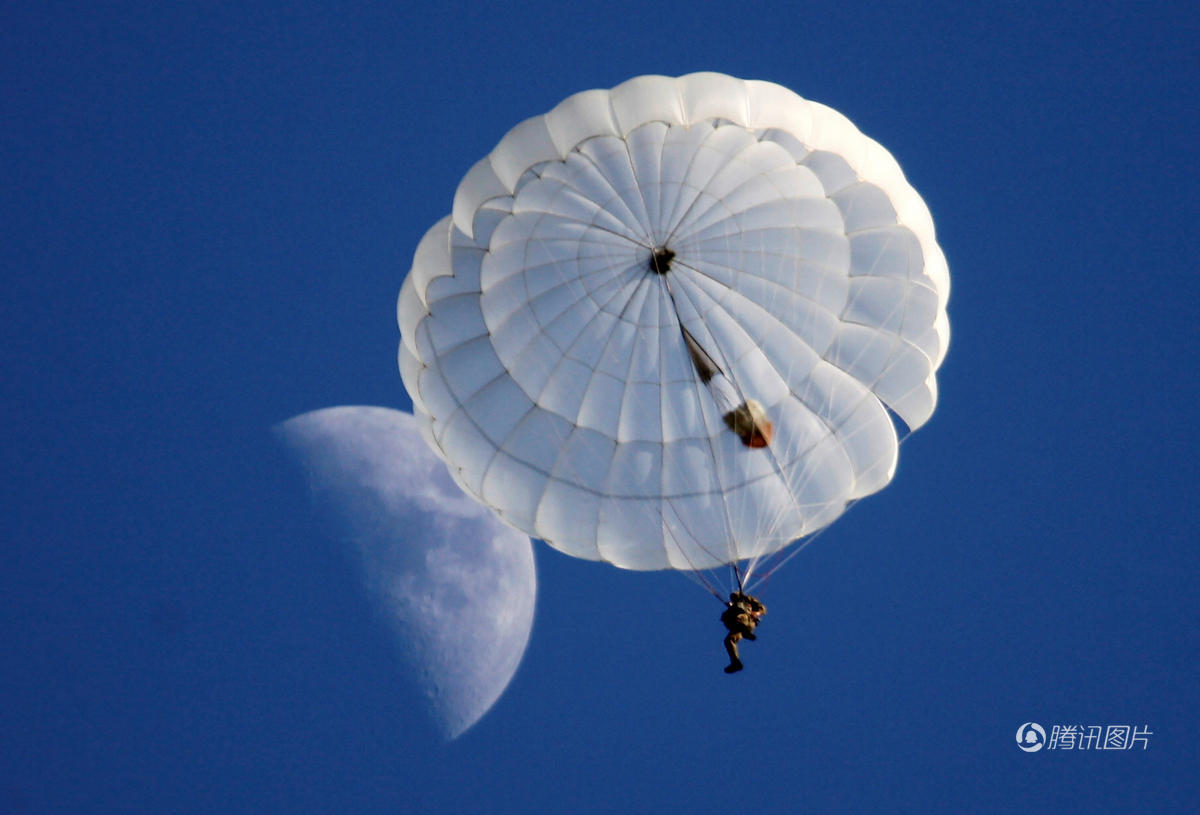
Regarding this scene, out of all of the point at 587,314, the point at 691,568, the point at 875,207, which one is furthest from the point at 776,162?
the point at 691,568

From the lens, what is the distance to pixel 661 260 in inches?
666

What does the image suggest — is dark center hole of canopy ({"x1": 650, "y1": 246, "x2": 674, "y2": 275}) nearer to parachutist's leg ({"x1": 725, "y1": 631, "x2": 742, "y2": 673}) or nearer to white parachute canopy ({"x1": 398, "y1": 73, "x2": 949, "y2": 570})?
white parachute canopy ({"x1": 398, "y1": 73, "x2": 949, "y2": 570})

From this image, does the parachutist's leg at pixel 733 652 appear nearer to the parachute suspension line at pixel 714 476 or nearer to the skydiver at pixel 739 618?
the skydiver at pixel 739 618

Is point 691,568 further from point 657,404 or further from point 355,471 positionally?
point 355,471

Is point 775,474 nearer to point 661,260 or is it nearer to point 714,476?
point 714,476

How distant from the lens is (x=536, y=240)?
17141mm

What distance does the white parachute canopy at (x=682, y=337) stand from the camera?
1686cm

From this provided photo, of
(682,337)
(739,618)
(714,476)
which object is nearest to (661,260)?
(682,337)

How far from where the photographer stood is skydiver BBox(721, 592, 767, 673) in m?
17.5

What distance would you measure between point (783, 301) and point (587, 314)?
270 cm

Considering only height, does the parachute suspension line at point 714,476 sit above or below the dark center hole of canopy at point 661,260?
below

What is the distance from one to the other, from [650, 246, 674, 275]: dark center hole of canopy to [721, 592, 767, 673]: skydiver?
4.59 m

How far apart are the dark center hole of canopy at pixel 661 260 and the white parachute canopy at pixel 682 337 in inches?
1.3

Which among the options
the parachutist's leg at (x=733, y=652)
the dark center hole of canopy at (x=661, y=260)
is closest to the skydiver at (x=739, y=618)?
the parachutist's leg at (x=733, y=652)
